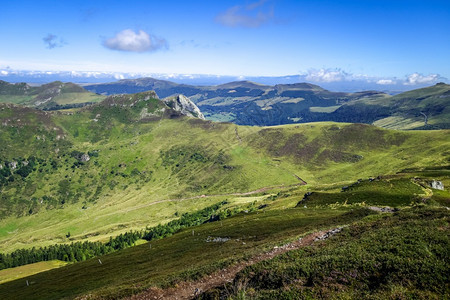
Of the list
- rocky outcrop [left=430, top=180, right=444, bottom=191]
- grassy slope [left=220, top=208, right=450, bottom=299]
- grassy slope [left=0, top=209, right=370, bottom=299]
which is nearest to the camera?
grassy slope [left=220, top=208, right=450, bottom=299]

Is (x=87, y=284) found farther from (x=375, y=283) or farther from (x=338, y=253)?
(x=375, y=283)

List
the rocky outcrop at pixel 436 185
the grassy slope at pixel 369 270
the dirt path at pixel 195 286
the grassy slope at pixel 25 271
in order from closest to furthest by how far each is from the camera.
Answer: the grassy slope at pixel 369 270, the dirt path at pixel 195 286, the rocky outcrop at pixel 436 185, the grassy slope at pixel 25 271

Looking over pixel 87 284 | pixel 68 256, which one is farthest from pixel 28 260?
pixel 87 284

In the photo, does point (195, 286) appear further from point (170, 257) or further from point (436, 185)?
point (436, 185)

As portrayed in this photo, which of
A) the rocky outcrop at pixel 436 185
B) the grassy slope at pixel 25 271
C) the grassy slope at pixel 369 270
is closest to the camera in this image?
the grassy slope at pixel 369 270

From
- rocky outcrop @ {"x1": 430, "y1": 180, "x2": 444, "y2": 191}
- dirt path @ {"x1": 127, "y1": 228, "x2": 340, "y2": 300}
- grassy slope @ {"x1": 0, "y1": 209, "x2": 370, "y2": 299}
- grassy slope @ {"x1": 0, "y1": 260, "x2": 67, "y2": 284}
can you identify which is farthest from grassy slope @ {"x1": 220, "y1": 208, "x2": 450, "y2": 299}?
grassy slope @ {"x1": 0, "y1": 260, "x2": 67, "y2": 284}

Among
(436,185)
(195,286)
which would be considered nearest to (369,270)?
(195,286)

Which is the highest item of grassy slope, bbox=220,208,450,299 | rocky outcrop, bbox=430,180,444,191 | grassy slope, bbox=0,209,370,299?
grassy slope, bbox=220,208,450,299

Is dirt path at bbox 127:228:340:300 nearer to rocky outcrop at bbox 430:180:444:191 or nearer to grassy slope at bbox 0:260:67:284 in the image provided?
rocky outcrop at bbox 430:180:444:191

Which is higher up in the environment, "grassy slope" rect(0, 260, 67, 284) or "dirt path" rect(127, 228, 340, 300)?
"dirt path" rect(127, 228, 340, 300)

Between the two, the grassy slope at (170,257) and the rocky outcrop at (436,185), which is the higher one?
the rocky outcrop at (436,185)

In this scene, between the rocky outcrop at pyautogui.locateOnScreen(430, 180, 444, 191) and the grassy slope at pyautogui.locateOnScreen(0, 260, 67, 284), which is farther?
the grassy slope at pyautogui.locateOnScreen(0, 260, 67, 284)

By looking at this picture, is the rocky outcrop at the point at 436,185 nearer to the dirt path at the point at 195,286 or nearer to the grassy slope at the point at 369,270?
the grassy slope at the point at 369,270

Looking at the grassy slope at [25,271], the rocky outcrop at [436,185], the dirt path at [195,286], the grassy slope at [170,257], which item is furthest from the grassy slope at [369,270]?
the grassy slope at [25,271]
